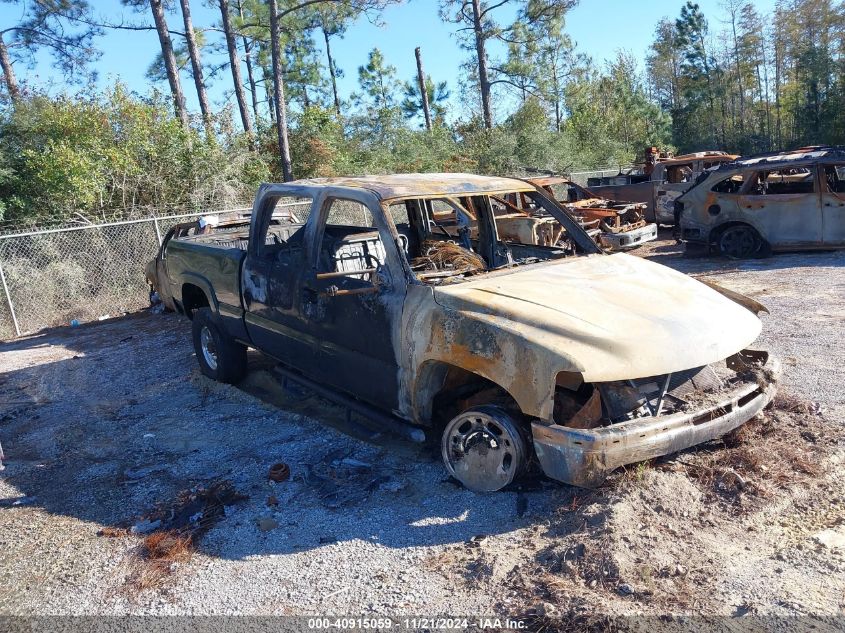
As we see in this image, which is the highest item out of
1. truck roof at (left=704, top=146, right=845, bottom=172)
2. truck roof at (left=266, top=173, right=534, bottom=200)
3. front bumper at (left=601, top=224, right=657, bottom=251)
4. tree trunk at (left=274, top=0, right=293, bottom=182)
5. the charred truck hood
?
tree trunk at (left=274, top=0, right=293, bottom=182)

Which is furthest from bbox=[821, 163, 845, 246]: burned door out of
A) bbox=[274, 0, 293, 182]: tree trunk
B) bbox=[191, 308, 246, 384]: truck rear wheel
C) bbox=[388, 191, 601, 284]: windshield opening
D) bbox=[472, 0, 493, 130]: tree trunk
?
bbox=[472, 0, 493, 130]: tree trunk

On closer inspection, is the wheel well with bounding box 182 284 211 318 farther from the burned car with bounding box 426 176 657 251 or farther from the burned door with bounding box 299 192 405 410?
the burned car with bounding box 426 176 657 251

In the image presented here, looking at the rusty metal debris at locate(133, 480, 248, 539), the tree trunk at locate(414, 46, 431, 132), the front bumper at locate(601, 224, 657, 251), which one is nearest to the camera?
the rusty metal debris at locate(133, 480, 248, 539)

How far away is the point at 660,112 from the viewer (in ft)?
143

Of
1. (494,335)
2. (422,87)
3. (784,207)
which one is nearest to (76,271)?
(494,335)

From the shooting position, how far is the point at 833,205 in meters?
10.6

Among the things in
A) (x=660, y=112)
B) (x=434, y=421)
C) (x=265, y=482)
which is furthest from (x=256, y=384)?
(x=660, y=112)

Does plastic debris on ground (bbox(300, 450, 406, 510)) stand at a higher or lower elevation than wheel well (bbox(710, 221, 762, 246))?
lower

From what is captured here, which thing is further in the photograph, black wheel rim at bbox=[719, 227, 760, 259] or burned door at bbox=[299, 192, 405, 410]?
black wheel rim at bbox=[719, 227, 760, 259]

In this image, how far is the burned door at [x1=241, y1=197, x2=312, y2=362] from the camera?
5227 mm

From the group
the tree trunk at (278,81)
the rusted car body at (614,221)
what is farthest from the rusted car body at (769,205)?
the tree trunk at (278,81)

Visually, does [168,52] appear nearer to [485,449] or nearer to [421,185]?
[421,185]

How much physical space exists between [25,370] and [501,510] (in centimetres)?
700

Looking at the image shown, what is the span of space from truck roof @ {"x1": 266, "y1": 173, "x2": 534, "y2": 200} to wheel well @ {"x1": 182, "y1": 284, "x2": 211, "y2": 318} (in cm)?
210
